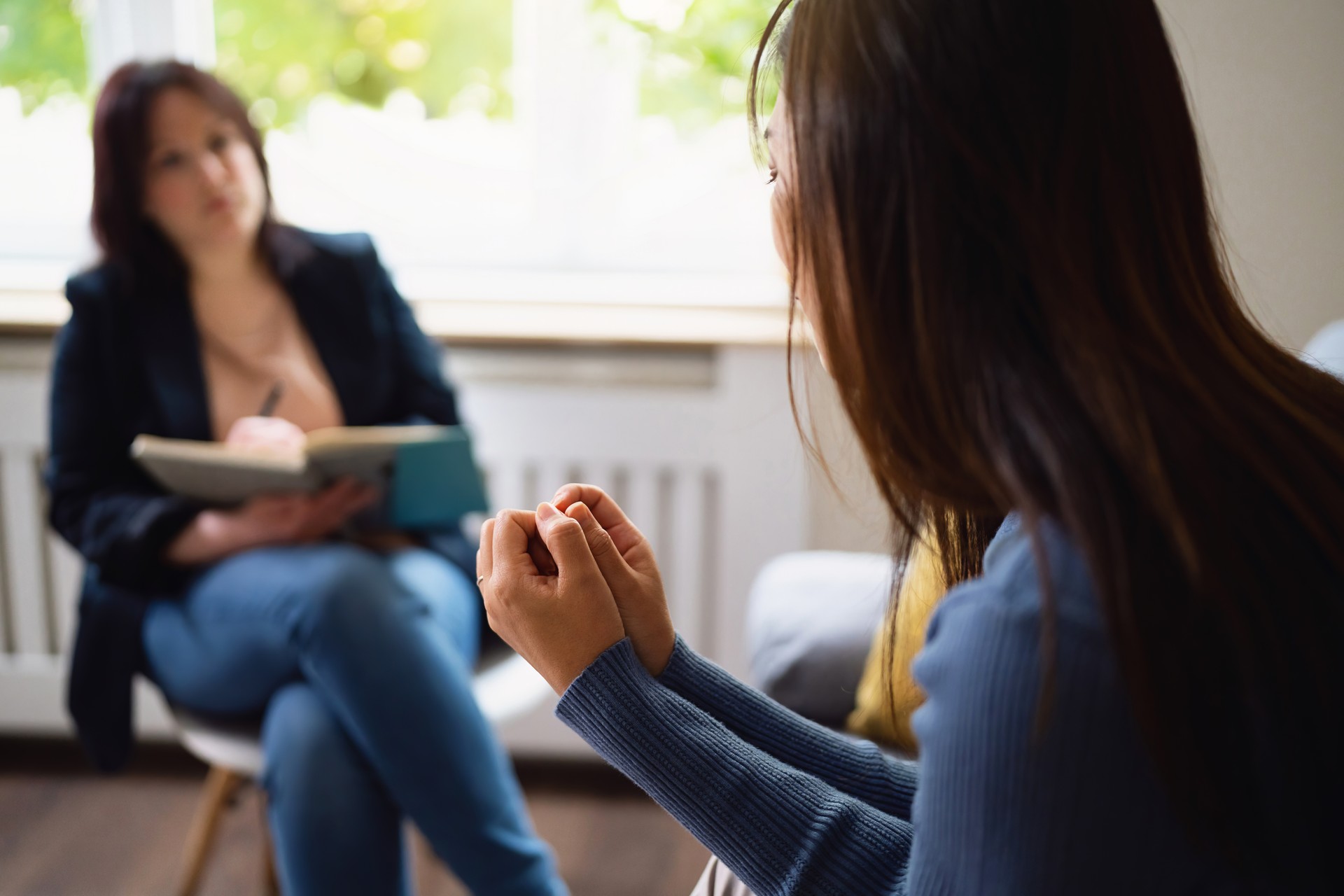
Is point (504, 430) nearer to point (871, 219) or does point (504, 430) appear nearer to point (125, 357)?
point (125, 357)

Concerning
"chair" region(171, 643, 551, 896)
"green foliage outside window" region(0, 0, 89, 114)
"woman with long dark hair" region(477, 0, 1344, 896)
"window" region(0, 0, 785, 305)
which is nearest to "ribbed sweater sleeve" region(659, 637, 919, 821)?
"woman with long dark hair" region(477, 0, 1344, 896)

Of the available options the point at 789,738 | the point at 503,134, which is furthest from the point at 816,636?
the point at 503,134

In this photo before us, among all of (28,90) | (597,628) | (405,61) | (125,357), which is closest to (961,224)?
(597,628)

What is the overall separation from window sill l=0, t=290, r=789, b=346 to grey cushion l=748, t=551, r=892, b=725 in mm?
476

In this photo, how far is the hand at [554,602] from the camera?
72cm

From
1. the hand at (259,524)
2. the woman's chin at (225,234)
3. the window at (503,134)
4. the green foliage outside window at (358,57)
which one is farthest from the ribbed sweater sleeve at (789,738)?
the green foliage outside window at (358,57)

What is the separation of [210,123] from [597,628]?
1.14 meters

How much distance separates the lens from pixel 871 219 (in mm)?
555

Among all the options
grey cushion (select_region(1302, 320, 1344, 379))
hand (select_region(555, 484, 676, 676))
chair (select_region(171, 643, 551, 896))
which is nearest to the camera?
hand (select_region(555, 484, 676, 676))

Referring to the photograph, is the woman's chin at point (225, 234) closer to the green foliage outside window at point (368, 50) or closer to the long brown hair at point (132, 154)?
the long brown hair at point (132, 154)

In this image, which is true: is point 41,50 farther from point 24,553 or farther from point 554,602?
point 554,602

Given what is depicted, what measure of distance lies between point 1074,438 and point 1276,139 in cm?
128

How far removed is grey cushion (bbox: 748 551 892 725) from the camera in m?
1.24

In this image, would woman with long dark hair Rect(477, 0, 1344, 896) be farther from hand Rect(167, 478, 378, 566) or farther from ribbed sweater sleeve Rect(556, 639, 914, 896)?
hand Rect(167, 478, 378, 566)
